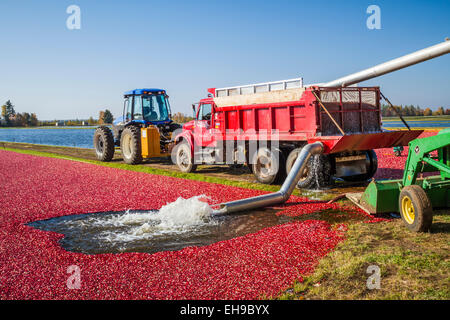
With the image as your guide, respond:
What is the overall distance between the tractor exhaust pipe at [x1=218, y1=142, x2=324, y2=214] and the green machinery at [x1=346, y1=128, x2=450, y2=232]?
176 cm

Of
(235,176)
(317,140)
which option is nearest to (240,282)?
(317,140)

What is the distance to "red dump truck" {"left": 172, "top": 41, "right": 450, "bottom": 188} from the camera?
37.2 feet

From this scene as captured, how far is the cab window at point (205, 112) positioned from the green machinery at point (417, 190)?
7.86 meters

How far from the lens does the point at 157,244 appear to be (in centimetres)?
760

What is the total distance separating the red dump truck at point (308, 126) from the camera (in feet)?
37.2

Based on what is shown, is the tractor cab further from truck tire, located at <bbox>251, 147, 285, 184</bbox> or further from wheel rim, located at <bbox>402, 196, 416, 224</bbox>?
wheel rim, located at <bbox>402, 196, 416, 224</bbox>

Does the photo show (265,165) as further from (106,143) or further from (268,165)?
(106,143)

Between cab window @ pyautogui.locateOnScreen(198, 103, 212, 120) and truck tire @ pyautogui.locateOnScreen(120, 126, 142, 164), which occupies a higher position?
cab window @ pyautogui.locateOnScreen(198, 103, 212, 120)

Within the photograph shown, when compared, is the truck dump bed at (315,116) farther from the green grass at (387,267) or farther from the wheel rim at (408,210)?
the green grass at (387,267)

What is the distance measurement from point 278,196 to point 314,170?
2355 millimetres

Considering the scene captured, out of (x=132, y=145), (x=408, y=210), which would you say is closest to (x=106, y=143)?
(x=132, y=145)

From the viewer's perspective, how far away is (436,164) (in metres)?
7.32

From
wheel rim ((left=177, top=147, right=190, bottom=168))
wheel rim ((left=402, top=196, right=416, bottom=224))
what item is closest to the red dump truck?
wheel rim ((left=177, top=147, right=190, bottom=168))
